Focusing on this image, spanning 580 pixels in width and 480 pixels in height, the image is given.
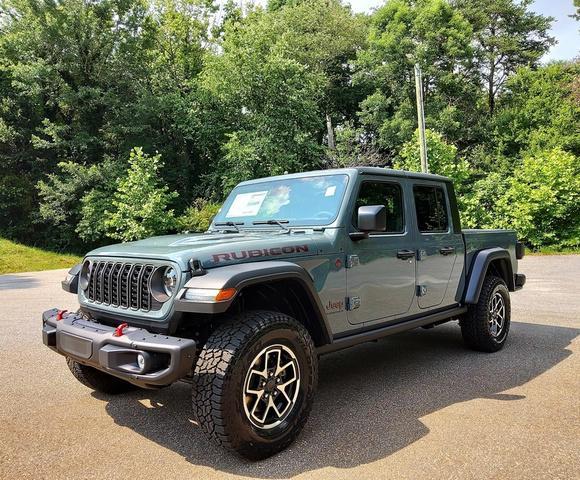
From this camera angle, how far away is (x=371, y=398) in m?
3.96

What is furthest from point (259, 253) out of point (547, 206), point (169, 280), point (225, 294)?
point (547, 206)

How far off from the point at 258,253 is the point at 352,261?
0.88m

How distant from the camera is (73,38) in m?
24.5

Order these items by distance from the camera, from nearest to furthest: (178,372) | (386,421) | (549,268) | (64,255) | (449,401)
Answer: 1. (178,372)
2. (386,421)
3. (449,401)
4. (549,268)
5. (64,255)

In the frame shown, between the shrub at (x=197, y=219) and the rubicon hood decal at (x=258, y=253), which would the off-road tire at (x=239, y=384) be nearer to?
the rubicon hood decal at (x=258, y=253)

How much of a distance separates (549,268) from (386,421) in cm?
1263

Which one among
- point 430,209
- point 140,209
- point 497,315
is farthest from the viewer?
point 140,209

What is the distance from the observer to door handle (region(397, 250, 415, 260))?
415cm

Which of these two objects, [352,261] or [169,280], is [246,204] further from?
[169,280]

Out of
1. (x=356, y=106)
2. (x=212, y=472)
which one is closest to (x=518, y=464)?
(x=212, y=472)

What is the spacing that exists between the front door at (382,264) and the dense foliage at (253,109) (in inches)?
680

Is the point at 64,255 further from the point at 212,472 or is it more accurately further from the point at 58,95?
the point at 212,472

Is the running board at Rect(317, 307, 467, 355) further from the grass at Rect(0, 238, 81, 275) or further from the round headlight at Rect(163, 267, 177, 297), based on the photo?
the grass at Rect(0, 238, 81, 275)

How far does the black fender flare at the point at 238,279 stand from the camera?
2756 mm
